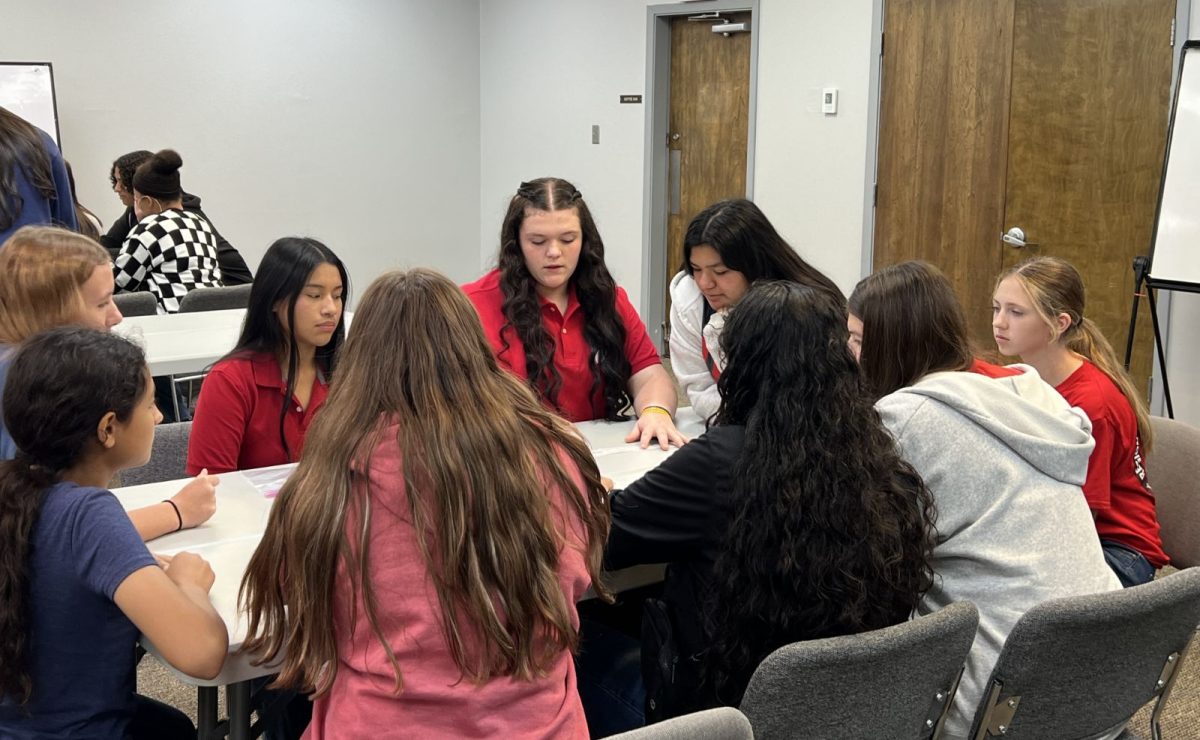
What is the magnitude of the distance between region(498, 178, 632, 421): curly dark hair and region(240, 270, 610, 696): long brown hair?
1205mm

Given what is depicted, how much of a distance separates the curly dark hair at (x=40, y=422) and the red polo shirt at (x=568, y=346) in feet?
3.58

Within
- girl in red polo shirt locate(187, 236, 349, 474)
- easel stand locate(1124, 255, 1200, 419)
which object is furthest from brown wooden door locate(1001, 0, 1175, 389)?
girl in red polo shirt locate(187, 236, 349, 474)

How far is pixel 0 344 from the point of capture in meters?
2.26

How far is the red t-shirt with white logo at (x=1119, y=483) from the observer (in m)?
2.17

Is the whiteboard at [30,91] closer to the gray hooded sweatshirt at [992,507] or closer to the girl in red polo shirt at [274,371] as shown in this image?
the girl in red polo shirt at [274,371]

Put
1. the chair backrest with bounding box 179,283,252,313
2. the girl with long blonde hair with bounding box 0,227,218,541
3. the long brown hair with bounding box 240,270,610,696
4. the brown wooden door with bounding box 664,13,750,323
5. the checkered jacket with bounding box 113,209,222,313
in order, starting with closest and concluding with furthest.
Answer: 1. the long brown hair with bounding box 240,270,610,696
2. the girl with long blonde hair with bounding box 0,227,218,541
3. the chair backrest with bounding box 179,283,252,313
4. the checkered jacket with bounding box 113,209,222,313
5. the brown wooden door with bounding box 664,13,750,323

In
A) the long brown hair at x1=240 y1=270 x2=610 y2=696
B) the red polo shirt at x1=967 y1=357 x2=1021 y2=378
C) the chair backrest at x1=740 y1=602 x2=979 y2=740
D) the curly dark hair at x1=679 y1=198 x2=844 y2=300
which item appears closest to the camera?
the long brown hair at x1=240 y1=270 x2=610 y2=696

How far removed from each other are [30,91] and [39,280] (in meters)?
4.34

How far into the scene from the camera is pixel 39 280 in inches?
90.1

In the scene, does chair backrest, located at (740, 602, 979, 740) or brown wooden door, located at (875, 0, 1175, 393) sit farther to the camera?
brown wooden door, located at (875, 0, 1175, 393)

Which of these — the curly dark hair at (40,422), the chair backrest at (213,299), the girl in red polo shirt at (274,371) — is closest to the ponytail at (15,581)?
the curly dark hair at (40,422)

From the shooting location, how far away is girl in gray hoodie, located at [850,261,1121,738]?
169cm

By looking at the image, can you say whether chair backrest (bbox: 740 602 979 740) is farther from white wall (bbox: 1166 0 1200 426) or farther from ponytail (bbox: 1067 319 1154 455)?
white wall (bbox: 1166 0 1200 426)

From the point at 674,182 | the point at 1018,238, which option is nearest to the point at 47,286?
the point at 1018,238
